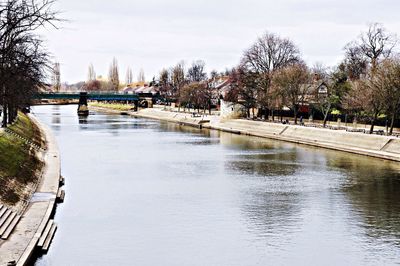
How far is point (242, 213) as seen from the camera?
30.9 meters

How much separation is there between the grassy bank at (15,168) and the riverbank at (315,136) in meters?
29.9

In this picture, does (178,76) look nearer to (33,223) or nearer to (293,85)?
(293,85)

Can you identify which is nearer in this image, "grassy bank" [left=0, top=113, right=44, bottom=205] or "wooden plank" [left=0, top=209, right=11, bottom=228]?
"wooden plank" [left=0, top=209, right=11, bottom=228]

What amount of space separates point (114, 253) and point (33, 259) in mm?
3121

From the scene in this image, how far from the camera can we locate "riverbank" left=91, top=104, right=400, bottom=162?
56031 millimetres

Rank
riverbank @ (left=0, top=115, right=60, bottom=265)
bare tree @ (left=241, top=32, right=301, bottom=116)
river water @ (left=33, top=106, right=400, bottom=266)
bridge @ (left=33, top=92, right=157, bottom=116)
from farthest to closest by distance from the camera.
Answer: bridge @ (left=33, top=92, right=157, bottom=116) < bare tree @ (left=241, top=32, right=301, bottom=116) < river water @ (left=33, top=106, right=400, bottom=266) < riverbank @ (left=0, top=115, right=60, bottom=265)

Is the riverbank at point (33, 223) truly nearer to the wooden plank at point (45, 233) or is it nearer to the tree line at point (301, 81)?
the wooden plank at point (45, 233)

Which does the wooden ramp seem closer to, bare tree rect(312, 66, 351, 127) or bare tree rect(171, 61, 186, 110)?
bare tree rect(312, 66, 351, 127)

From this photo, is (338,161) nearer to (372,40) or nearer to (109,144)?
(109,144)

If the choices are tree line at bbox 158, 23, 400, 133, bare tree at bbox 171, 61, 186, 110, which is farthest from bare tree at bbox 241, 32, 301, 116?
bare tree at bbox 171, 61, 186, 110

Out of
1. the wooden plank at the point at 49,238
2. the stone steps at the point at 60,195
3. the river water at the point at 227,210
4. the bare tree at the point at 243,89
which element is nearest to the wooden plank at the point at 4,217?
the wooden plank at the point at 49,238

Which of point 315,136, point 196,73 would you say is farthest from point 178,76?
point 315,136

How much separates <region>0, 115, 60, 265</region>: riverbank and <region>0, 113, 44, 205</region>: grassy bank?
2.08 ft

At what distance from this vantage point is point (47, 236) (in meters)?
24.5
